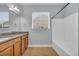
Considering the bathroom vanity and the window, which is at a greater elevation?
the window

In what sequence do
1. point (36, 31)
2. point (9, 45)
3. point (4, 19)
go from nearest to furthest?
point (9, 45)
point (4, 19)
point (36, 31)

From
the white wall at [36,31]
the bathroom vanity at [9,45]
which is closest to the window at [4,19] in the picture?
the white wall at [36,31]

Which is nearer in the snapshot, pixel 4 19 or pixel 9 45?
pixel 9 45

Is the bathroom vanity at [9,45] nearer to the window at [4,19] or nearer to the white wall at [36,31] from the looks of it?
the window at [4,19]

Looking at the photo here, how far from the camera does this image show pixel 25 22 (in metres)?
5.47

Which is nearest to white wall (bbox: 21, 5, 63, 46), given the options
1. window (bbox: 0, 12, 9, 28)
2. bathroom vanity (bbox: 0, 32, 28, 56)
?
window (bbox: 0, 12, 9, 28)

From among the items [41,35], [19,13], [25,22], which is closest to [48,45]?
[41,35]

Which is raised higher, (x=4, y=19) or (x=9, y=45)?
(x=4, y=19)

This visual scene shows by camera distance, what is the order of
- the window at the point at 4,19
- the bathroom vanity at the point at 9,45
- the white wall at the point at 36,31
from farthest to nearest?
1. the white wall at the point at 36,31
2. the window at the point at 4,19
3. the bathroom vanity at the point at 9,45

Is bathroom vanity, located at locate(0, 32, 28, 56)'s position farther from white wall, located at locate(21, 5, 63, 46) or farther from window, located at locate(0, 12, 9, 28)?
white wall, located at locate(21, 5, 63, 46)

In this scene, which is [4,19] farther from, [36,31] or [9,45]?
[9,45]

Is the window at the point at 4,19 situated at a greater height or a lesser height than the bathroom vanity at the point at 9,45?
greater

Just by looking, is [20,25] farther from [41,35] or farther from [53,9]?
[53,9]

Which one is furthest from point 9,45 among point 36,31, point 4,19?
point 36,31
